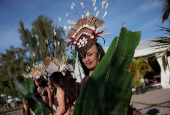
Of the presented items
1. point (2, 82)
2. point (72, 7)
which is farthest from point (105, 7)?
point (2, 82)

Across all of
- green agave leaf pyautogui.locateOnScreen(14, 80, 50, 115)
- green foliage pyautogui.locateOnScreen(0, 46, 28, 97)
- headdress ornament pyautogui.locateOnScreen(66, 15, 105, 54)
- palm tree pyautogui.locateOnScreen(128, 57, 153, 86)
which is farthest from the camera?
green foliage pyautogui.locateOnScreen(0, 46, 28, 97)

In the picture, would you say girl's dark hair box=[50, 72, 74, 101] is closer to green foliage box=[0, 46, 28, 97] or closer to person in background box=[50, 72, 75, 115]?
person in background box=[50, 72, 75, 115]

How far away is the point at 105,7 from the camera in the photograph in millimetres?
1617

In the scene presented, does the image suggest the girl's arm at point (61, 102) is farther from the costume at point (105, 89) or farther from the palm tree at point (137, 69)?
the palm tree at point (137, 69)

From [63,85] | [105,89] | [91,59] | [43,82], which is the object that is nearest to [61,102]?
[63,85]

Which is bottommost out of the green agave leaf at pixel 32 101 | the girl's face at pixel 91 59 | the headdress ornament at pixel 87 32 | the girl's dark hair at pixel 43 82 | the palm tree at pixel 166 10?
the girl's dark hair at pixel 43 82

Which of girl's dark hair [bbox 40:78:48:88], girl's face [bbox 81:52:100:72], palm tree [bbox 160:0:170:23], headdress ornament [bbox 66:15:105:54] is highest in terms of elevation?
palm tree [bbox 160:0:170:23]

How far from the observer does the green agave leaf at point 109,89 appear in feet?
1.47

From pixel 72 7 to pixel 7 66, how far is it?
26114mm

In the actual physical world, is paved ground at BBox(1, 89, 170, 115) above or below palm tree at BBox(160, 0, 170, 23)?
below

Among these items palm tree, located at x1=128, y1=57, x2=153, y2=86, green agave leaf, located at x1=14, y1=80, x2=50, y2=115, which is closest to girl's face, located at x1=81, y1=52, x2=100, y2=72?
green agave leaf, located at x1=14, y1=80, x2=50, y2=115

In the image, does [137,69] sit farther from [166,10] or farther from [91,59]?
[91,59]

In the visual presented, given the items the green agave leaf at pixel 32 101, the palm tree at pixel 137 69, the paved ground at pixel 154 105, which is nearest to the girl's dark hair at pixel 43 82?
the green agave leaf at pixel 32 101

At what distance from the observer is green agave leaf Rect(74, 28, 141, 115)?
449mm
